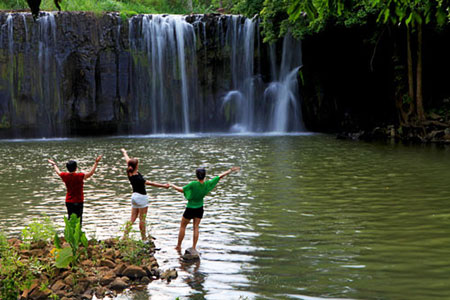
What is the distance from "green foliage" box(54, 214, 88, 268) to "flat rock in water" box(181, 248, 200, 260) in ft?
4.59

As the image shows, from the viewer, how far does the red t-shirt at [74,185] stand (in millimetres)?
8227

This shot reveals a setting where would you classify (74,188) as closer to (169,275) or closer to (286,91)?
(169,275)

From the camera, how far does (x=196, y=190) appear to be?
7836 mm

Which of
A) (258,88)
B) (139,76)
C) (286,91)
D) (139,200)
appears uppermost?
(139,76)

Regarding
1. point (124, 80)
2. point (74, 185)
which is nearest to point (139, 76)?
point (124, 80)

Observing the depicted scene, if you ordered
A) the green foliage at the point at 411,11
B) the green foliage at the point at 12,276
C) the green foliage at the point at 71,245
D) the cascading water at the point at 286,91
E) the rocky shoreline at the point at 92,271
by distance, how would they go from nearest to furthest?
1. the green foliage at the point at 411,11
2. the green foliage at the point at 12,276
3. the rocky shoreline at the point at 92,271
4. the green foliage at the point at 71,245
5. the cascading water at the point at 286,91

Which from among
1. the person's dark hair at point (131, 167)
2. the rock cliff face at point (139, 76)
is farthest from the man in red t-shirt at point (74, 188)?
the rock cliff face at point (139, 76)

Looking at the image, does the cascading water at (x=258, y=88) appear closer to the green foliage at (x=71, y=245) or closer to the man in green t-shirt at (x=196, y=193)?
the man in green t-shirt at (x=196, y=193)

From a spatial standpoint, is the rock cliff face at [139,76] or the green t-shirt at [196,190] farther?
the rock cliff face at [139,76]

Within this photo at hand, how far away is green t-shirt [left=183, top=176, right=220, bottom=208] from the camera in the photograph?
7816 mm

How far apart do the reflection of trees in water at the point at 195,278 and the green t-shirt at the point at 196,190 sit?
0.89 m

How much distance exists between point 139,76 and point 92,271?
31308mm

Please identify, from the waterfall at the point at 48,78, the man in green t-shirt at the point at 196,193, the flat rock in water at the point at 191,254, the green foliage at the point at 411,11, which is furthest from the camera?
the waterfall at the point at 48,78

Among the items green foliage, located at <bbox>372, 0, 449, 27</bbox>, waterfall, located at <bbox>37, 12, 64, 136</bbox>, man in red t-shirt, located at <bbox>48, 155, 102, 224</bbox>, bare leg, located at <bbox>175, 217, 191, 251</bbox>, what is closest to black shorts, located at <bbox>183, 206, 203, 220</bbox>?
bare leg, located at <bbox>175, 217, 191, 251</bbox>
